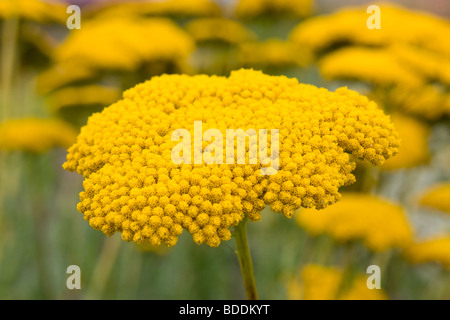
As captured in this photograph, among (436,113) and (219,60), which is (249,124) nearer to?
(436,113)

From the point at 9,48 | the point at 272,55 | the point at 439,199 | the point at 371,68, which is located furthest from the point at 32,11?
the point at 439,199

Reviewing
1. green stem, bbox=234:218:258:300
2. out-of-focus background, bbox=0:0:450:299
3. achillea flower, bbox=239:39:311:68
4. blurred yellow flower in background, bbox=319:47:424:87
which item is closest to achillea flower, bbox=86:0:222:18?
out-of-focus background, bbox=0:0:450:299

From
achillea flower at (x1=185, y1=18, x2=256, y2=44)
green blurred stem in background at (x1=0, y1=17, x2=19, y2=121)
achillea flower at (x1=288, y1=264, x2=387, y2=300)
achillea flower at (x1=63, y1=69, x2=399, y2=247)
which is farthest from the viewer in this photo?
achillea flower at (x1=185, y1=18, x2=256, y2=44)

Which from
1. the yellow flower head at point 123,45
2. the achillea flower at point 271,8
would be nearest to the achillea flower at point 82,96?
the yellow flower head at point 123,45

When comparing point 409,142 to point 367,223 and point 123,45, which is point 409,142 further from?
Result: point 123,45

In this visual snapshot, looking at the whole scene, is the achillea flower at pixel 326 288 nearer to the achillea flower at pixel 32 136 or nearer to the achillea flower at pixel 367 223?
the achillea flower at pixel 367 223

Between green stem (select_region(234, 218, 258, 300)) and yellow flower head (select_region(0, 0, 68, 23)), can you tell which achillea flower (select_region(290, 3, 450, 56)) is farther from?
green stem (select_region(234, 218, 258, 300))
